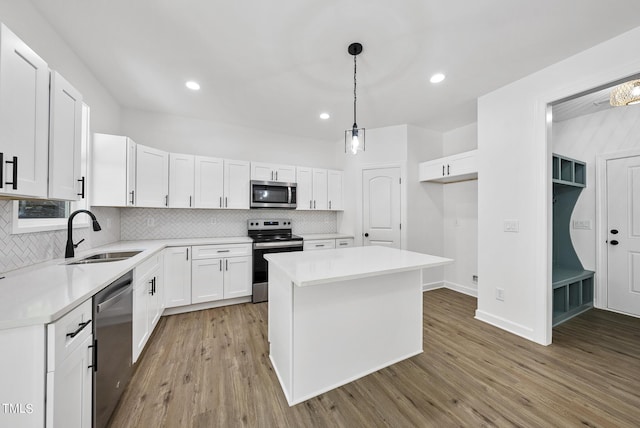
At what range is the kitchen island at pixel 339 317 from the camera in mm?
1658

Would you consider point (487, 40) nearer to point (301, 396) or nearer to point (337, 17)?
point (337, 17)

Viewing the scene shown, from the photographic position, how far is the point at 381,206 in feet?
13.6

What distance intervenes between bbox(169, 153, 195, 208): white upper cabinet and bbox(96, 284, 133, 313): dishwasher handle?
178 cm

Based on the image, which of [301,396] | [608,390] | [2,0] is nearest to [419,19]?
[2,0]

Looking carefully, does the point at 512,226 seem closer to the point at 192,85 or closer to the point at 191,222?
the point at 192,85

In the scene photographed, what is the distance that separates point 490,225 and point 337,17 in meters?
2.71

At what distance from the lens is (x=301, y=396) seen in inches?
66.2

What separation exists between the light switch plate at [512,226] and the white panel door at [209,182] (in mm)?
3717

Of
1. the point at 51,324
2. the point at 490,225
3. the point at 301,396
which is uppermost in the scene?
the point at 490,225

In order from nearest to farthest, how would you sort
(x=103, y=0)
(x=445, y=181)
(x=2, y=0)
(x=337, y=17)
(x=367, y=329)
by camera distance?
1. (x=2, y=0)
2. (x=103, y=0)
3. (x=337, y=17)
4. (x=367, y=329)
5. (x=445, y=181)

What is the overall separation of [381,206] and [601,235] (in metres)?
2.95

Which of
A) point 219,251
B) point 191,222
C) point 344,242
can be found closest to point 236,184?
point 191,222

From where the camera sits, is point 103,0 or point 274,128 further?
point 274,128

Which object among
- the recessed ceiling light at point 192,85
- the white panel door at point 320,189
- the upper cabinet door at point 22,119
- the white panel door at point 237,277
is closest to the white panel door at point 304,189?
the white panel door at point 320,189
